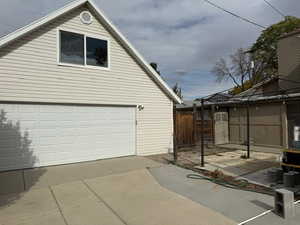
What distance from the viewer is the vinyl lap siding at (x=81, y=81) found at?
298 inches

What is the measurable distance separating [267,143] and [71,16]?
35.1 ft

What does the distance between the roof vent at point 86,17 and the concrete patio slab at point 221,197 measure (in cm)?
641

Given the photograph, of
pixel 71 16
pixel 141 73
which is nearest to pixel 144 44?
pixel 141 73

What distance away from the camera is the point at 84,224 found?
3854 mm

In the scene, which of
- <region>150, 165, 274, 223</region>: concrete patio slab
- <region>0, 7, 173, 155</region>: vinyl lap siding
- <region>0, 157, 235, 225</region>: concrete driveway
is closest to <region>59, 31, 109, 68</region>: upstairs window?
<region>0, 7, 173, 155</region>: vinyl lap siding

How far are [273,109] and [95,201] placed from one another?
9.94 meters

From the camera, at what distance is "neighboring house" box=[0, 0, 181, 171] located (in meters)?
7.57

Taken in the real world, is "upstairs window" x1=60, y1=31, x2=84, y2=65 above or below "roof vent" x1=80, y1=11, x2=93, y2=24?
below

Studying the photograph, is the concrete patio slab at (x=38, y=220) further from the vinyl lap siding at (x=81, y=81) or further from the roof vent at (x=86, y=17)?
the roof vent at (x=86, y=17)

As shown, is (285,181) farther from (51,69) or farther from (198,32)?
(198,32)

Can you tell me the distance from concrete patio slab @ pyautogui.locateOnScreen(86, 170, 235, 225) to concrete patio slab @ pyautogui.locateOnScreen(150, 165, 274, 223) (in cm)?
23

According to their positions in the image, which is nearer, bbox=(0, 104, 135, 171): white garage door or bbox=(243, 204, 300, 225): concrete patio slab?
bbox=(243, 204, 300, 225): concrete patio slab

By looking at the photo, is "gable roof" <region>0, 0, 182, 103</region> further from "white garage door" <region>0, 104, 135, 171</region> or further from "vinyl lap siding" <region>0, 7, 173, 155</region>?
"white garage door" <region>0, 104, 135, 171</region>

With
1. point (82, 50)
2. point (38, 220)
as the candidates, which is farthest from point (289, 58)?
point (38, 220)
